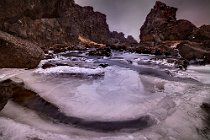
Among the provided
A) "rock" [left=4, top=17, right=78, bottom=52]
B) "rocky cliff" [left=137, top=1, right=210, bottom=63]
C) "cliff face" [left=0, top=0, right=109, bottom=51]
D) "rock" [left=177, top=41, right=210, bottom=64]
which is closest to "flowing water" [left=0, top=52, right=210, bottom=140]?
"rock" [left=177, top=41, right=210, bottom=64]

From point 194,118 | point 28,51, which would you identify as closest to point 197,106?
point 194,118

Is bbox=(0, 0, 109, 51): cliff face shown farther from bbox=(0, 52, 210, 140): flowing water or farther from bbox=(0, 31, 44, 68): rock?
bbox=(0, 52, 210, 140): flowing water

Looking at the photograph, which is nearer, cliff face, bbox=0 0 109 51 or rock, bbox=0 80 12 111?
rock, bbox=0 80 12 111

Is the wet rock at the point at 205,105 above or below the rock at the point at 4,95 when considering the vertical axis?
below

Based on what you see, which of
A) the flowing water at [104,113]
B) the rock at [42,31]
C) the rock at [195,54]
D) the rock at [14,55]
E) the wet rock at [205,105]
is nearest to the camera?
the flowing water at [104,113]

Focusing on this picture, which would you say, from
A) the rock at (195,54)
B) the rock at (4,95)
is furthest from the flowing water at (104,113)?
the rock at (195,54)

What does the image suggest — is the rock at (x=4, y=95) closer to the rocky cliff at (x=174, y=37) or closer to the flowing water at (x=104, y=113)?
the flowing water at (x=104, y=113)

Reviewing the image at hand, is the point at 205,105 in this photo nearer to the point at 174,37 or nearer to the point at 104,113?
the point at 104,113

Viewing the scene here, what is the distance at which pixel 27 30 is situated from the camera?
46.5 metres

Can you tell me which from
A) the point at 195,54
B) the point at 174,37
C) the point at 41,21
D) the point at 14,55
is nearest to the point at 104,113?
the point at 14,55

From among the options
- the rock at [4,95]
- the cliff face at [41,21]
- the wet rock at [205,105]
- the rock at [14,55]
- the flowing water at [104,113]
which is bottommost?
the flowing water at [104,113]

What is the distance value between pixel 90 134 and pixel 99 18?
196233mm

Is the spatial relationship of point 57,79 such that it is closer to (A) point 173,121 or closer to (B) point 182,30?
(A) point 173,121

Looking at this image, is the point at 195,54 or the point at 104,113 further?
the point at 195,54
